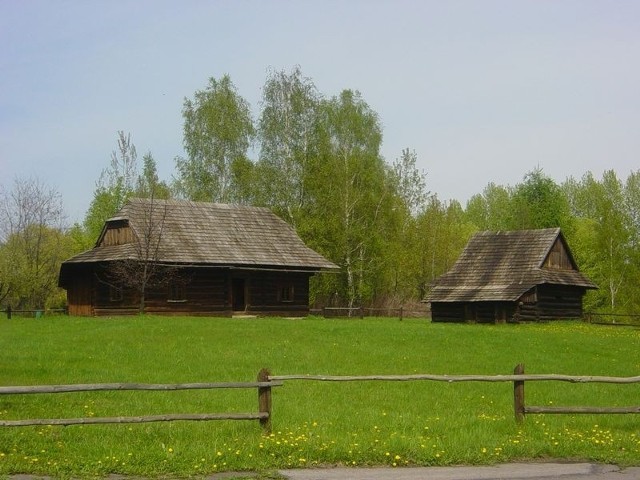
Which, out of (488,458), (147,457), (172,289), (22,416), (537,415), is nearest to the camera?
(147,457)

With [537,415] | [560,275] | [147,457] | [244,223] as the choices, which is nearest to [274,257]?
[244,223]

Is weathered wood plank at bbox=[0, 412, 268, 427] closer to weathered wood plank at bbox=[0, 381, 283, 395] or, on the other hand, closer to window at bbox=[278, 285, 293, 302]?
weathered wood plank at bbox=[0, 381, 283, 395]

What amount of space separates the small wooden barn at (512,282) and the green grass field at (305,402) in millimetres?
14305

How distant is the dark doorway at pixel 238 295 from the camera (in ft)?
146

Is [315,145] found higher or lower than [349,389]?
higher

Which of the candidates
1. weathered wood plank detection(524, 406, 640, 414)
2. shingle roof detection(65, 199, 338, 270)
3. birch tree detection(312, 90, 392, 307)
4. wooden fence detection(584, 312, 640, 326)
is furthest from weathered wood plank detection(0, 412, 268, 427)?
birch tree detection(312, 90, 392, 307)

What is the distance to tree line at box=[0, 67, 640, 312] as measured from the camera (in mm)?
57531

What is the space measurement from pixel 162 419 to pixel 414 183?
56.8 m

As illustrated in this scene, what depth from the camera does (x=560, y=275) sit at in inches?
1845

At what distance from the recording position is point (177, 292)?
42.3 meters

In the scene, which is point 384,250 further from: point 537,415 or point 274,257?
point 537,415

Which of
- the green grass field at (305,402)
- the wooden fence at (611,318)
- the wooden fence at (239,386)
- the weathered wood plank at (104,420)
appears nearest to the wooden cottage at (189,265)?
the green grass field at (305,402)

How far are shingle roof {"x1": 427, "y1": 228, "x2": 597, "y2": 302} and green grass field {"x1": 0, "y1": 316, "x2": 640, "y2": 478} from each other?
14.5 m

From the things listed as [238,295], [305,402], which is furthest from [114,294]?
[305,402]
